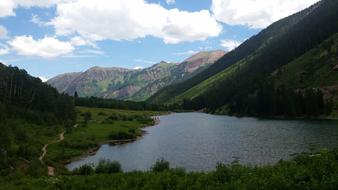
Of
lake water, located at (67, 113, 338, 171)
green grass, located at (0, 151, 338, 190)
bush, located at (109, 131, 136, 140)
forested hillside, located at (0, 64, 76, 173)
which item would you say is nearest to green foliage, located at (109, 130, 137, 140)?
bush, located at (109, 131, 136, 140)

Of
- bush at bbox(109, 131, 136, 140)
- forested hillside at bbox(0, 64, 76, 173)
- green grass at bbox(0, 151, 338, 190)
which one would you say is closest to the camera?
green grass at bbox(0, 151, 338, 190)

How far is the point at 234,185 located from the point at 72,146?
87349 millimetres

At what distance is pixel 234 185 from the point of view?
1056 inches

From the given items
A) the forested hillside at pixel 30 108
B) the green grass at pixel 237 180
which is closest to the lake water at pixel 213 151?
the forested hillside at pixel 30 108

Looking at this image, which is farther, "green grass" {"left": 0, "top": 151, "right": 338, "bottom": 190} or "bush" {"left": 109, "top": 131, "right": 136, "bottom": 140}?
"bush" {"left": 109, "top": 131, "right": 136, "bottom": 140}

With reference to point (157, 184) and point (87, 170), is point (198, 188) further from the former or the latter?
point (87, 170)

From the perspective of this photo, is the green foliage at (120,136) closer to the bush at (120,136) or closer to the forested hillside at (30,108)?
the bush at (120,136)

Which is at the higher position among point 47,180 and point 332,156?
point 332,156

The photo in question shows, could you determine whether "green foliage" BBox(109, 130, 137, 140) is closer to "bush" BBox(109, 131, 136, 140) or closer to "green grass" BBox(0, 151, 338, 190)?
"bush" BBox(109, 131, 136, 140)

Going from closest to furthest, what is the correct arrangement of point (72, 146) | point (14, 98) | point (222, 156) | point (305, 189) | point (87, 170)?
1. point (305, 189)
2. point (87, 170)
3. point (222, 156)
4. point (72, 146)
5. point (14, 98)

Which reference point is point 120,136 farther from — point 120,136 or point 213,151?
point 213,151

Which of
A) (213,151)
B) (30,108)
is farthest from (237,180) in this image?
(30,108)

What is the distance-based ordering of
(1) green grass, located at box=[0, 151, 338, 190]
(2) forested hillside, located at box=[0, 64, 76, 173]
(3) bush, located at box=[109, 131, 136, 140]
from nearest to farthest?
(1) green grass, located at box=[0, 151, 338, 190]
(2) forested hillside, located at box=[0, 64, 76, 173]
(3) bush, located at box=[109, 131, 136, 140]

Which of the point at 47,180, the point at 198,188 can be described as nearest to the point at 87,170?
the point at 47,180
